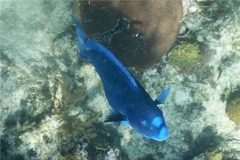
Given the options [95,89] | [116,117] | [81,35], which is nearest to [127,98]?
[116,117]

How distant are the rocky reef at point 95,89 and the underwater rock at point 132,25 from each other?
33cm

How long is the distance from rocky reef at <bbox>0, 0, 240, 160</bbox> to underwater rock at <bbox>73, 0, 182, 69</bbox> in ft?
1.08

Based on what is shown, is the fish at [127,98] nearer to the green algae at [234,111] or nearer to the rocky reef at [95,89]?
the rocky reef at [95,89]

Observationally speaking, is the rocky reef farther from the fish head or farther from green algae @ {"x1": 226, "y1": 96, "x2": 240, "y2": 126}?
the fish head

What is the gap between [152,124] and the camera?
2301 millimetres

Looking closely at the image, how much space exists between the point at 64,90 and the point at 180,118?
2.35 metres

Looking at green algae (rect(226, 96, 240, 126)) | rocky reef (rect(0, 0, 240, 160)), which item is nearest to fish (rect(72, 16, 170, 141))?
rocky reef (rect(0, 0, 240, 160))

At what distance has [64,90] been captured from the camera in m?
4.63

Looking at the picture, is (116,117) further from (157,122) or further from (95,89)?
(95,89)

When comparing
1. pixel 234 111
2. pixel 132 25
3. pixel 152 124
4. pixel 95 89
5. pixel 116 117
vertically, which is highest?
pixel 152 124

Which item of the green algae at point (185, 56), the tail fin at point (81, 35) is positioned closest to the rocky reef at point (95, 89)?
the green algae at point (185, 56)

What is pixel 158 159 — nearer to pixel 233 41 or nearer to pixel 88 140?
pixel 88 140

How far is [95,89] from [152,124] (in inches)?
108

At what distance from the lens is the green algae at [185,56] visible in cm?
496
